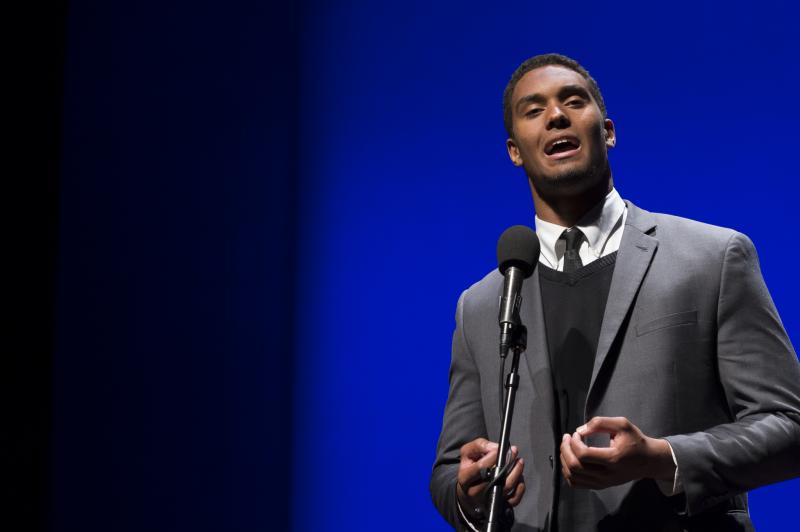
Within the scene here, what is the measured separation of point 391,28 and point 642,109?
0.94m

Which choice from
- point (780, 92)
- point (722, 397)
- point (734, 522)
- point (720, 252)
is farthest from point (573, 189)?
point (780, 92)

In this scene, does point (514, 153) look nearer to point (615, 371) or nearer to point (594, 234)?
point (594, 234)

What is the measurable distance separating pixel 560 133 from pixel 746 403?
74cm

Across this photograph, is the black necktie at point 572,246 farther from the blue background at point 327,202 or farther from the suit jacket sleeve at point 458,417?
the blue background at point 327,202

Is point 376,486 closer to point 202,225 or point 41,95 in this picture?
point 202,225

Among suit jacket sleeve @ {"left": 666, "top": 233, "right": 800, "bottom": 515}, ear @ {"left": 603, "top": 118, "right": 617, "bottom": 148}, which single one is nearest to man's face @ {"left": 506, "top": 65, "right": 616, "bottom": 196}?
ear @ {"left": 603, "top": 118, "right": 617, "bottom": 148}

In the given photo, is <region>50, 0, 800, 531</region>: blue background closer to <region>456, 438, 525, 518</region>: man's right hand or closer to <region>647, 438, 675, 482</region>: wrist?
<region>456, 438, 525, 518</region>: man's right hand

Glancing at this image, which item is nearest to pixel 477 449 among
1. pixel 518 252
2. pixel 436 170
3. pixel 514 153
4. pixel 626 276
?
pixel 518 252

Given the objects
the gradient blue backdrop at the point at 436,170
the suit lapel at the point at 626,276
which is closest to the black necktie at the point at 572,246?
the suit lapel at the point at 626,276

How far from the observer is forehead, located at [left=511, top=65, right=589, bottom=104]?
2.17m

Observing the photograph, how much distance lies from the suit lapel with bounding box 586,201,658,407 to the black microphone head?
260mm

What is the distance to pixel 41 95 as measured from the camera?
1.97 meters

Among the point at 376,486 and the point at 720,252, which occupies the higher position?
the point at 720,252

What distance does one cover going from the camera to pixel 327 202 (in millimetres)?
3176
